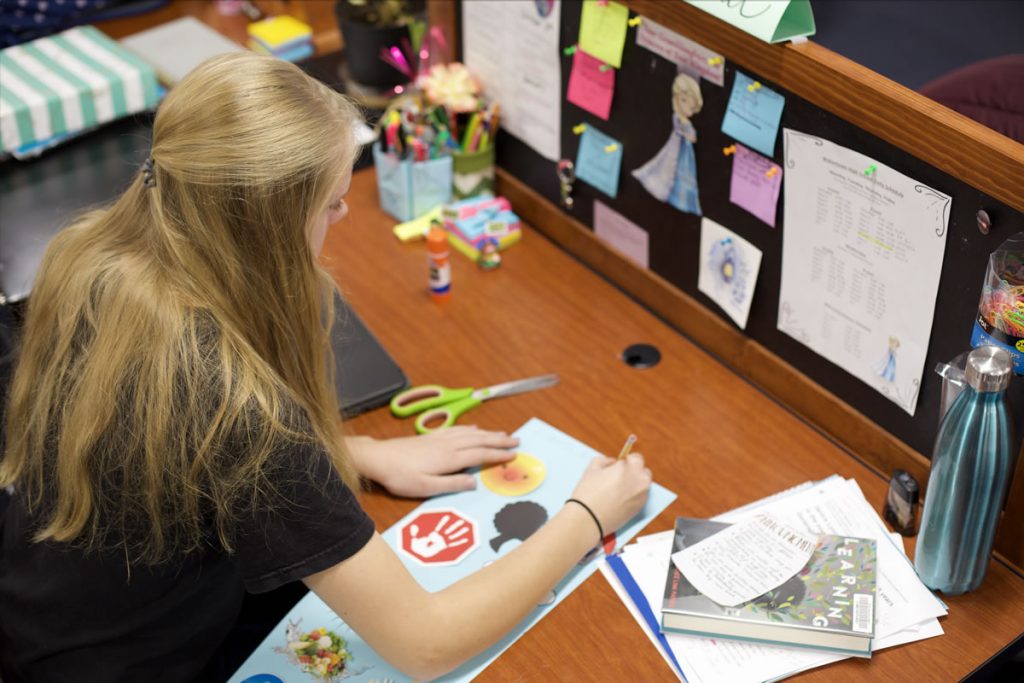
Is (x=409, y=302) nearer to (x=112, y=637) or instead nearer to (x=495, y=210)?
(x=495, y=210)

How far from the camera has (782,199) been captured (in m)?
1.21

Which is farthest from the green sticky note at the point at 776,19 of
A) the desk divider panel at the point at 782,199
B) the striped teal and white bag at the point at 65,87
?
the striped teal and white bag at the point at 65,87

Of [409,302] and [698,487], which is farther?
[409,302]

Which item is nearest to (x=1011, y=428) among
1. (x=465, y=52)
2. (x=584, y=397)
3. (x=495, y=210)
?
(x=584, y=397)

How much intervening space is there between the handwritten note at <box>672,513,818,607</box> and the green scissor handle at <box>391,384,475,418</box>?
0.37m

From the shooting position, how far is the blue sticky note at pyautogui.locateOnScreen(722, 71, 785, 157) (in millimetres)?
1167

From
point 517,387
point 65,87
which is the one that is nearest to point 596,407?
point 517,387

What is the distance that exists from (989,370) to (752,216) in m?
0.40

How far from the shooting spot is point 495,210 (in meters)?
1.65

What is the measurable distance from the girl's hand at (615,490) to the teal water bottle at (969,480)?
11.5 inches

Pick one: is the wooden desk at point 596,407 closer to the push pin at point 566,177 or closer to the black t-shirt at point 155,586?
the push pin at point 566,177

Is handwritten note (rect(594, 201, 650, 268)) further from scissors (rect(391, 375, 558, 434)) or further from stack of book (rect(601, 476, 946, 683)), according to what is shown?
stack of book (rect(601, 476, 946, 683))

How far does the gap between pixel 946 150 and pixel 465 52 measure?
0.85 meters

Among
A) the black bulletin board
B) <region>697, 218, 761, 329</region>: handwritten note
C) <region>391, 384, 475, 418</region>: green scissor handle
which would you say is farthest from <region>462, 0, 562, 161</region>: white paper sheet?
<region>391, 384, 475, 418</region>: green scissor handle
